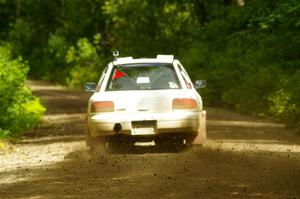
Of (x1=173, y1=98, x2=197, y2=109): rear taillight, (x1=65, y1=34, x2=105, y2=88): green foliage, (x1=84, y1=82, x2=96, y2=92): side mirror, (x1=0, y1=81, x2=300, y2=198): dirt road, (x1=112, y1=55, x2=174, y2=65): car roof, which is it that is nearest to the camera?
(x1=0, y1=81, x2=300, y2=198): dirt road

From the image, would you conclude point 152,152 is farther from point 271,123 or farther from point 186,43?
point 186,43

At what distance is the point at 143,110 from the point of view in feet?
48.0

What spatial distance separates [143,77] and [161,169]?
279cm

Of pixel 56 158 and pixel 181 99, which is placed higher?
pixel 181 99

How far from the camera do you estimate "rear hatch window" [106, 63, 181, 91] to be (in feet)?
49.7

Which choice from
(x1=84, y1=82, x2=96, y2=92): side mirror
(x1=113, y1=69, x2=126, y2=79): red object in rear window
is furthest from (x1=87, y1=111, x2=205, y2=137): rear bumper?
(x1=84, y1=82, x2=96, y2=92): side mirror

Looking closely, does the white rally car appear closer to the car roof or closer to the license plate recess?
the license plate recess

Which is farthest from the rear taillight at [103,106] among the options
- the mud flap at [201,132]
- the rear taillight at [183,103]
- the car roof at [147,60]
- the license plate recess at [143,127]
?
the mud flap at [201,132]

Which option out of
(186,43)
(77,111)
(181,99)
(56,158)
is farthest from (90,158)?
(186,43)

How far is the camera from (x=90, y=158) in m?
15.0

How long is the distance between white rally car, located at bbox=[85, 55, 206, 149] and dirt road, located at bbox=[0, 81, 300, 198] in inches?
14.6

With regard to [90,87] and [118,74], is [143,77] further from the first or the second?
[90,87]

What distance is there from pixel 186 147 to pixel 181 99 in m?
1.50

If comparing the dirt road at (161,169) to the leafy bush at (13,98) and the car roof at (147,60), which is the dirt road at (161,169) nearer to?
the leafy bush at (13,98)
